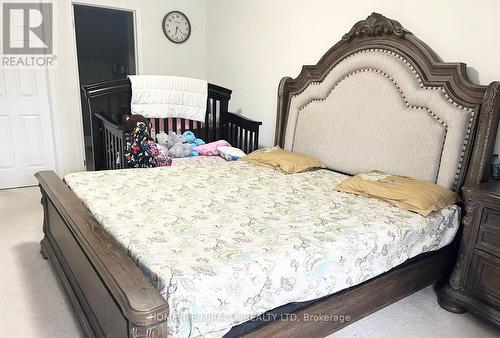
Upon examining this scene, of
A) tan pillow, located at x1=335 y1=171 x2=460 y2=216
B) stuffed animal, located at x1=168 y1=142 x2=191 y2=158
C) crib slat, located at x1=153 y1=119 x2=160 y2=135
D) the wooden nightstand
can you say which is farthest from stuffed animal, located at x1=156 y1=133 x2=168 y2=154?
the wooden nightstand

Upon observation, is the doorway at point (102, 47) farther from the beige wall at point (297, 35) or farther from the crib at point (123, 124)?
the crib at point (123, 124)

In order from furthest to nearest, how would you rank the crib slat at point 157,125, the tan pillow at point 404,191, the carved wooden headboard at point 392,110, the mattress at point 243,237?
the crib slat at point 157,125 < the carved wooden headboard at point 392,110 < the tan pillow at point 404,191 < the mattress at point 243,237

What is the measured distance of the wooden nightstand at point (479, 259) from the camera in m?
1.77

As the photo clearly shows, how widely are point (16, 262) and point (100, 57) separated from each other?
5.18 m

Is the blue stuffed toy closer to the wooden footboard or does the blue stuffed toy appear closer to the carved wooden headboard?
the carved wooden headboard

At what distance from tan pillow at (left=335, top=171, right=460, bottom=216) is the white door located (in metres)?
3.40

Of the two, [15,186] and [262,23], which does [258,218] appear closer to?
[262,23]

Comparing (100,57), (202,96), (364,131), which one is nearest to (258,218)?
(364,131)

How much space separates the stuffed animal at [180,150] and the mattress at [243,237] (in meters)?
0.90

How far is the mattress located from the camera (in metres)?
1.20

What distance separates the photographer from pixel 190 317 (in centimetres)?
114

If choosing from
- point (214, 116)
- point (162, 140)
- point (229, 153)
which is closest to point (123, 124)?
point (162, 140)

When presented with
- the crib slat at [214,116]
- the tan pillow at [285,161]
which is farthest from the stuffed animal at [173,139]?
the tan pillow at [285,161]

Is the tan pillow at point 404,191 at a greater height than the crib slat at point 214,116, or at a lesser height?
lesser
